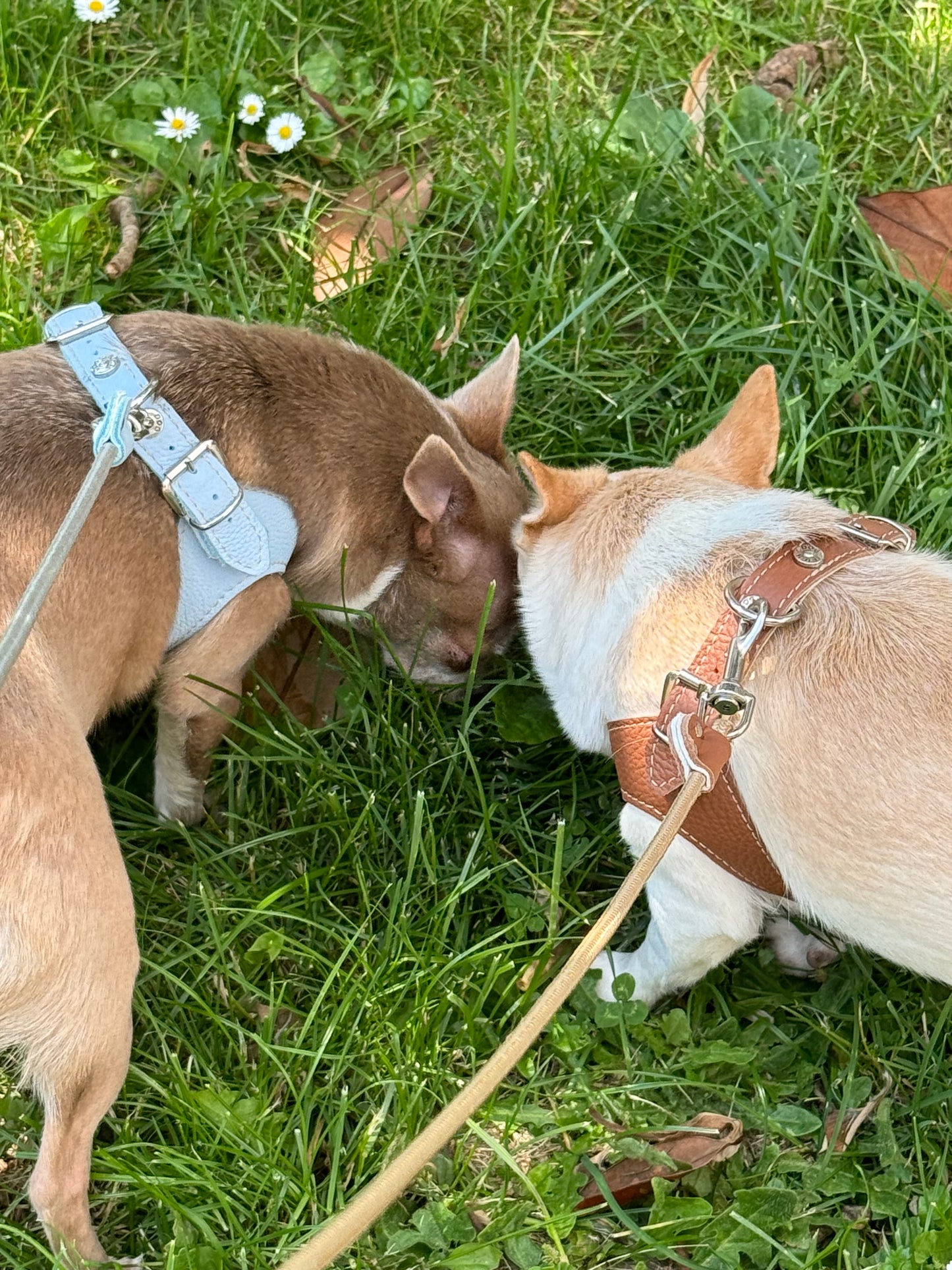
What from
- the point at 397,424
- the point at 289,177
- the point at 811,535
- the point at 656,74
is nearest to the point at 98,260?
the point at 289,177

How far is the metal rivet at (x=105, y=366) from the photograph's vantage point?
3180 mm

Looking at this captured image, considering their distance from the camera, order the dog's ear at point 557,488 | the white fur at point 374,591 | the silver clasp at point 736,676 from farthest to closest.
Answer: the white fur at point 374,591 → the dog's ear at point 557,488 → the silver clasp at point 736,676

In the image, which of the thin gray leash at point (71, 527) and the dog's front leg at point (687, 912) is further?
the dog's front leg at point (687, 912)

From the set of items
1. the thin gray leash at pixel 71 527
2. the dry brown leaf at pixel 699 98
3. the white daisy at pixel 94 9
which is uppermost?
the white daisy at pixel 94 9

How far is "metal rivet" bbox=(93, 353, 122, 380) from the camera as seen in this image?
3.18 metres

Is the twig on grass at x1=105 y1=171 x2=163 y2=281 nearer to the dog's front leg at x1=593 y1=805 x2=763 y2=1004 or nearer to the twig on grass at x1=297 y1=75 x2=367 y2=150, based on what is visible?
the twig on grass at x1=297 y1=75 x2=367 y2=150

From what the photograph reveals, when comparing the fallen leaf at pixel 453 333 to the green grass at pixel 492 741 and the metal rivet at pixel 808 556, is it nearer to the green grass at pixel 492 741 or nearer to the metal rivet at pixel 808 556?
the green grass at pixel 492 741

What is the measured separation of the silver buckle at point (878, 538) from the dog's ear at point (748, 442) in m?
0.34

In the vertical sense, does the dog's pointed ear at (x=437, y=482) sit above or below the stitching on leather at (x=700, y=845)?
above

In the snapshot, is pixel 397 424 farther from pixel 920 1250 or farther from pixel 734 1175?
pixel 920 1250

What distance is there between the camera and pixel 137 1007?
130 inches

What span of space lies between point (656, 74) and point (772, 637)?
3.12 meters

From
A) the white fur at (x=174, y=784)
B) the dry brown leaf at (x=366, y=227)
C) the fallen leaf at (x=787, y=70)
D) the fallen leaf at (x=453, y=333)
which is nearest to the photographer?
the white fur at (x=174, y=784)

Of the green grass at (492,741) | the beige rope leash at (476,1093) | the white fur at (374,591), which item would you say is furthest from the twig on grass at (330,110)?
the beige rope leash at (476,1093)
